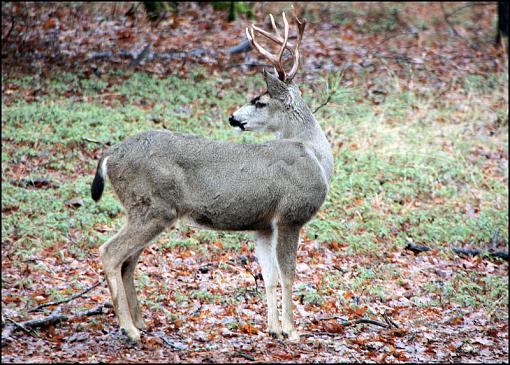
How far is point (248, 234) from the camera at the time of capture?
30.4ft

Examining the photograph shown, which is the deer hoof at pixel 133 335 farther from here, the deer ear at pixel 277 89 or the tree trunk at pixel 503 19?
the tree trunk at pixel 503 19

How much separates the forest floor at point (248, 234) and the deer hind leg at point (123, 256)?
0.22 metres

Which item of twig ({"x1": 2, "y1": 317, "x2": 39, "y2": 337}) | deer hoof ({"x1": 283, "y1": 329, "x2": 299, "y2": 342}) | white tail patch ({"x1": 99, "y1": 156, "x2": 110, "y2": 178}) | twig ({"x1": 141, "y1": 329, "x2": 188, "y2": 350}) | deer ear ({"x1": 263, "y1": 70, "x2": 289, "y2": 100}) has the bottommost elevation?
deer hoof ({"x1": 283, "y1": 329, "x2": 299, "y2": 342})

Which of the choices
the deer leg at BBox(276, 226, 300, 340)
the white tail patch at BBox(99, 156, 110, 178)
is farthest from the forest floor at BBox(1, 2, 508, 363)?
Result: the white tail patch at BBox(99, 156, 110, 178)

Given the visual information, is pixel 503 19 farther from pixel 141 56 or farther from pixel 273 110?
pixel 273 110

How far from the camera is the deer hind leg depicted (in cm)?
596

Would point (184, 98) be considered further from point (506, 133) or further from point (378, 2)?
point (378, 2)

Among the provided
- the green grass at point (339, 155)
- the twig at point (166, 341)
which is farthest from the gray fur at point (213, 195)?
the green grass at point (339, 155)

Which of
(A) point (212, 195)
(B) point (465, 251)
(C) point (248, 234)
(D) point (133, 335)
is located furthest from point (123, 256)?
(B) point (465, 251)

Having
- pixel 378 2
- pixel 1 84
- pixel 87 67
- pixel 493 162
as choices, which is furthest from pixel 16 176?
pixel 378 2

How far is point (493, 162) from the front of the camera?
12242mm

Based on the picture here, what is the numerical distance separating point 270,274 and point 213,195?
989 millimetres

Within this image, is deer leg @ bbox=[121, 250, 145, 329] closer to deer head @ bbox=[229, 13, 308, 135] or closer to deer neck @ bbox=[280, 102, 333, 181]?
deer head @ bbox=[229, 13, 308, 135]

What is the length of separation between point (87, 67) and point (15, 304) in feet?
26.9
